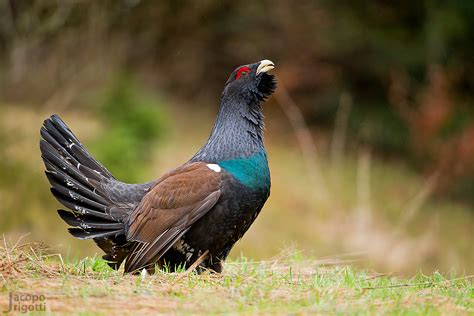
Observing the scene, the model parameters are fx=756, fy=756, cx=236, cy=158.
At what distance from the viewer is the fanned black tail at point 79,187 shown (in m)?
6.75

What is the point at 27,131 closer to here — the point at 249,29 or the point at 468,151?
the point at 249,29

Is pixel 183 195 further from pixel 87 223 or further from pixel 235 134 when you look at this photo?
pixel 87 223

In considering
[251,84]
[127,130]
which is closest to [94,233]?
[251,84]

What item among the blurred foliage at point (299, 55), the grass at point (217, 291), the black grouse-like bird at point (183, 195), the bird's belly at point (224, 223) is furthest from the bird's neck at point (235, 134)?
the blurred foliage at point (299, 55)

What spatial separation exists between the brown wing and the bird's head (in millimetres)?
830

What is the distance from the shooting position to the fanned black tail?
6.75 meters

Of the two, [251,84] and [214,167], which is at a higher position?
[251,84]

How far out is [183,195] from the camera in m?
6.39

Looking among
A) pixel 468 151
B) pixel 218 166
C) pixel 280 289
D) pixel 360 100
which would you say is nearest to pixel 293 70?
pixel 360 100

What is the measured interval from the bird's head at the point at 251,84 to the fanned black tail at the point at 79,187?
142cm

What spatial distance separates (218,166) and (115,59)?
12728 mm

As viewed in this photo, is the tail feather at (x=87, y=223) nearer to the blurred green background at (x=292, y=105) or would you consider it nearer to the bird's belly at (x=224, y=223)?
the bird's belly at (x=224, y=223)

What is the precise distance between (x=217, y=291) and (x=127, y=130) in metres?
8.06

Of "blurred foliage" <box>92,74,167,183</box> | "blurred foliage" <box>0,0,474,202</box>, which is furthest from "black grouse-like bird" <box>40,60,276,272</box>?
"blurred foliage" <box>0,0,474,202</box>
